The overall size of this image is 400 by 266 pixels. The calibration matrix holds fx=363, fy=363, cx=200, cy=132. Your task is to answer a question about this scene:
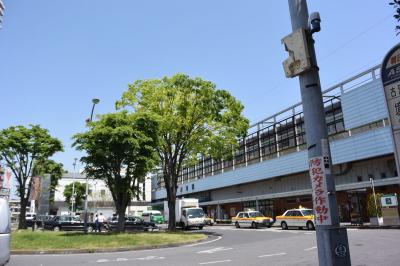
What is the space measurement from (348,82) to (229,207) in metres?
32.5

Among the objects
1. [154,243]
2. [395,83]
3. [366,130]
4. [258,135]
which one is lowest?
[154,243]

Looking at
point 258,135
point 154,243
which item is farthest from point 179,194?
point 154,243

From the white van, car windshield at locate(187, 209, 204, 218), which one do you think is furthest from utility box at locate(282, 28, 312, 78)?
car windshield at locate(187, 209, 204, 218)

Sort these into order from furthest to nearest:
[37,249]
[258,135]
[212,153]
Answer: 1. [258,135]
2. [212,153]
3. [37,249]

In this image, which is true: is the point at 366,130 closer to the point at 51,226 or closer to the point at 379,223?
the point at 379,223

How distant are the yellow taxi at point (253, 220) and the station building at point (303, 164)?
6.46 m

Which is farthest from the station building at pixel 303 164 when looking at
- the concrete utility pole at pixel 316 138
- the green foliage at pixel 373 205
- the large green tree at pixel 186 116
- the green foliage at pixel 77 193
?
the green foliage at pixel 77 193

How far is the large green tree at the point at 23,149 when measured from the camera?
107 ft

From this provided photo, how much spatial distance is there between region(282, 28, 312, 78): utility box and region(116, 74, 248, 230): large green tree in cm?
2463

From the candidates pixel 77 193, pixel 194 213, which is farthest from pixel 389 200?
pixel 77 193

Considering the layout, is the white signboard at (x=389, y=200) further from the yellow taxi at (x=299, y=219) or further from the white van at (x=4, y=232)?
the white van at (x=4, y=232)

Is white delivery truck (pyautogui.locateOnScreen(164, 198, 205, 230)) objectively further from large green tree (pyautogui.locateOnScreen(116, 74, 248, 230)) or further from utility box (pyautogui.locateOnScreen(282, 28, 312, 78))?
utility box (pyautogui.locateOnScreen(282, 28, 312, 78))

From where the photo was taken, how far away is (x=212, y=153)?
31.2 metres

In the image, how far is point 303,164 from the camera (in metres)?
41.9
